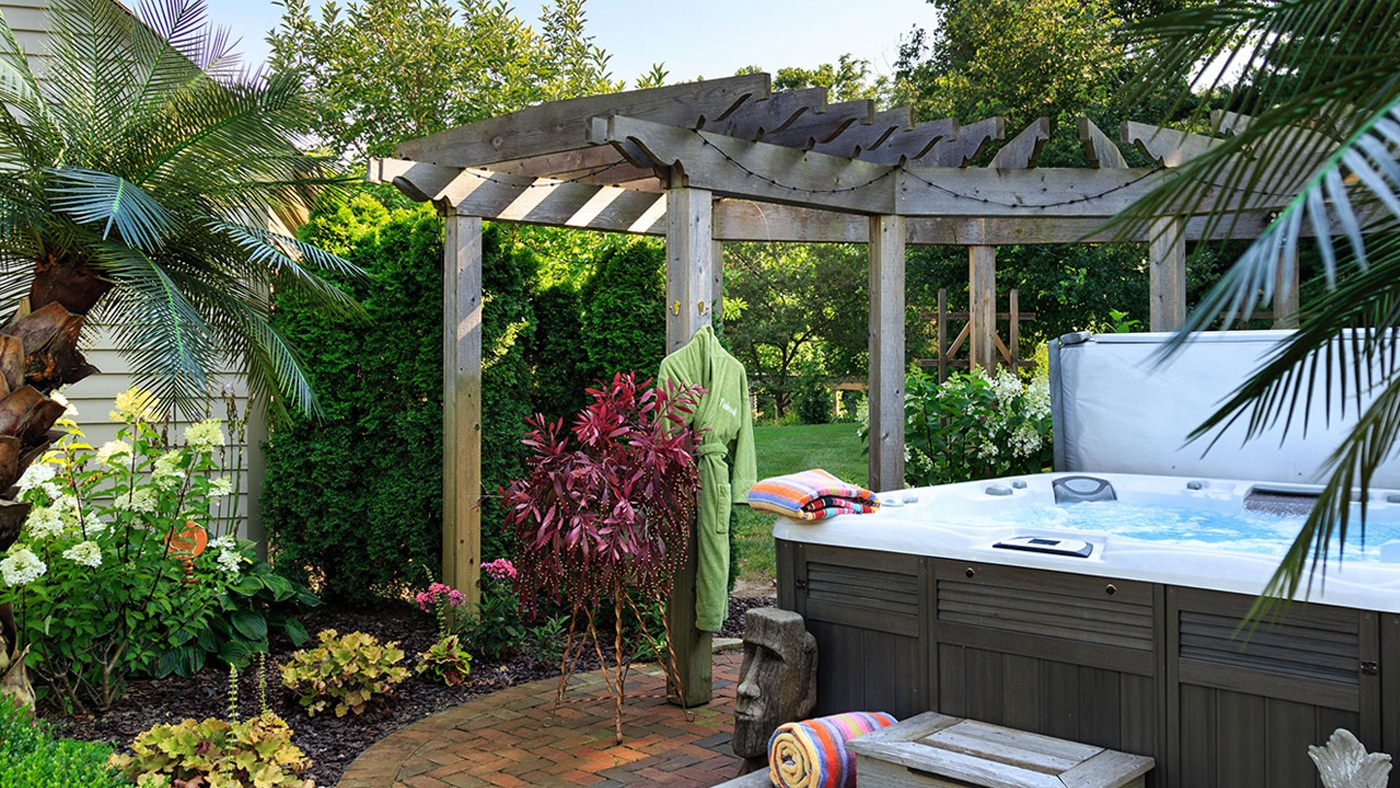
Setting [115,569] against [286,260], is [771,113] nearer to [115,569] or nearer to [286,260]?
[286,260]

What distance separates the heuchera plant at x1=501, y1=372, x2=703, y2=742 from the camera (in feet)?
12.9

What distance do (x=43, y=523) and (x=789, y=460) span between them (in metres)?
9.36

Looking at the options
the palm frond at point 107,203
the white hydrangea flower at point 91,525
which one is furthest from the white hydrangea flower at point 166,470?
the palm frond at point 107,203

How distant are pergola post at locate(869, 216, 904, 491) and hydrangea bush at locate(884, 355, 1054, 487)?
43 centimetres

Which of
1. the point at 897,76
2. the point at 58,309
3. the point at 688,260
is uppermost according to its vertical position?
the point at 897,76

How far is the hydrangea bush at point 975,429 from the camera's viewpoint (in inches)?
236

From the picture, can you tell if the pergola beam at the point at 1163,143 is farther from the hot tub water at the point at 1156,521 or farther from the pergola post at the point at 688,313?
the pergola post at the point at 688,313

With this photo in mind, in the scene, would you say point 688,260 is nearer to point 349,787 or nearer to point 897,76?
point 349,787

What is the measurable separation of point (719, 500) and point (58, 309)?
2.31 meters

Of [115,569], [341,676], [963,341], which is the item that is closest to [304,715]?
Result: [341,676]

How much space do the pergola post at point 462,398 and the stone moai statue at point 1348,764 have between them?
3.62 metres

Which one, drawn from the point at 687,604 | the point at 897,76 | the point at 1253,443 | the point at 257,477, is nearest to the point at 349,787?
the point at 687,604

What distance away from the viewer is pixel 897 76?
15102 millimetres

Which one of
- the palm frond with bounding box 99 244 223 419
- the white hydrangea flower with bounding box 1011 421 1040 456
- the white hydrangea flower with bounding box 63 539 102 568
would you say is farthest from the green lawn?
the palm frond with bounding box 99 244 223 419
